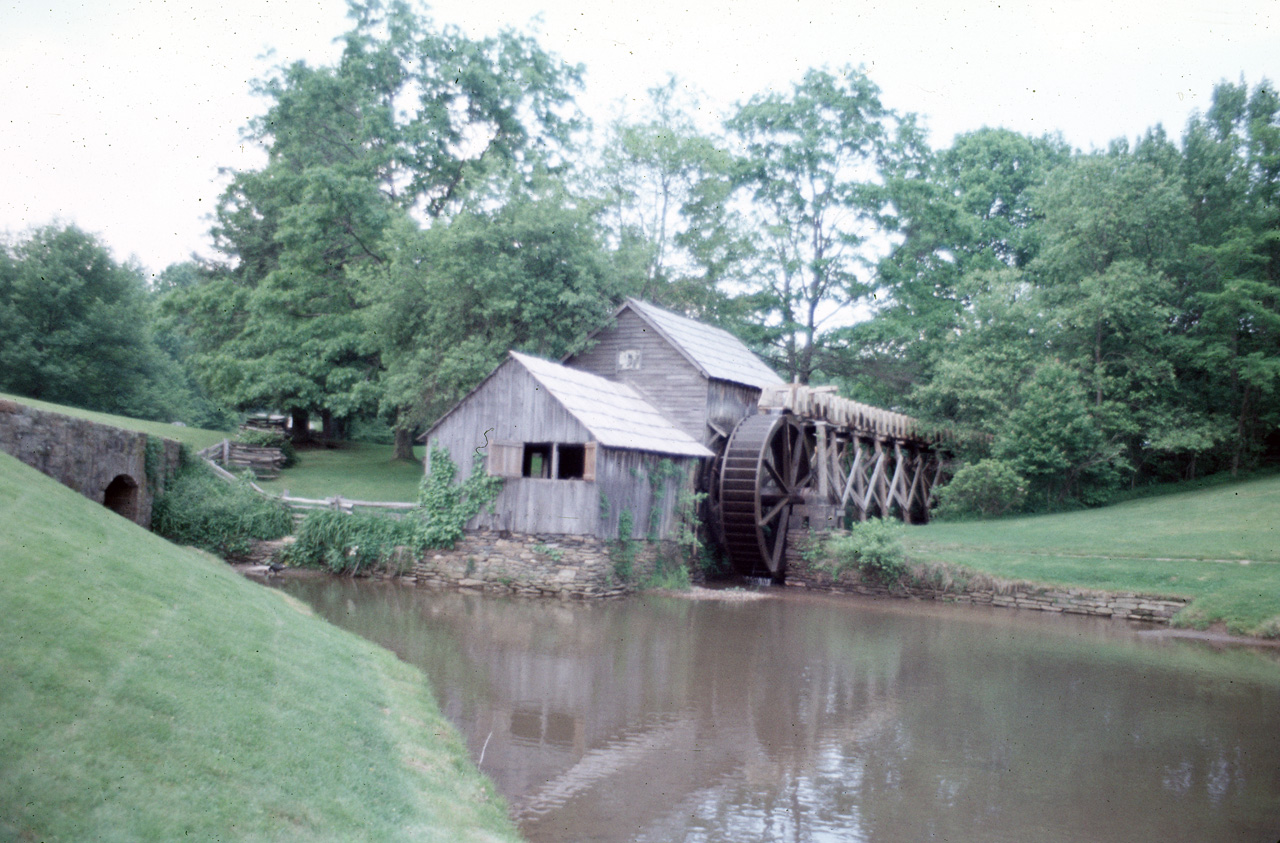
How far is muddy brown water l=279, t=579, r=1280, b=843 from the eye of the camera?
21.7 ft

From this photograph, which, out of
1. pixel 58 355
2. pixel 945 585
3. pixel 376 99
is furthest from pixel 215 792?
pixel 58 355

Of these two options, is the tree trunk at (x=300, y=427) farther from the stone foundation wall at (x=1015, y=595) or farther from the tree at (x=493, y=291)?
the stone foundation wall at (x=1015, y=595)

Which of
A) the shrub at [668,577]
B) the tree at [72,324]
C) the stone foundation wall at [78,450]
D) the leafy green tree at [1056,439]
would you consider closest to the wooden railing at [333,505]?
the stone foundation wall at [78,450]

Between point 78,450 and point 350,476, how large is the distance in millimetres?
15044

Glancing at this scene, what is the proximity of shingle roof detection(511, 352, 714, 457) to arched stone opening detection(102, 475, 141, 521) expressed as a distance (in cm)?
755

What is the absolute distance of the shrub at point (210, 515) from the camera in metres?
19.5

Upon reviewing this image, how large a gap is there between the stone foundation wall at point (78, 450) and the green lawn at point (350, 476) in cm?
808

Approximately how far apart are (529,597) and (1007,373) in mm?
15651

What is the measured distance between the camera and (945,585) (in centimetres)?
1864

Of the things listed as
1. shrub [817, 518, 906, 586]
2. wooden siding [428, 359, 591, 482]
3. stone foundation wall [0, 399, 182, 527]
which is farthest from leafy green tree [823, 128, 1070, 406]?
stone foundation wall [0, 399, 182, 527]

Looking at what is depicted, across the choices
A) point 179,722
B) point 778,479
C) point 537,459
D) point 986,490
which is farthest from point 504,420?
point 179,722

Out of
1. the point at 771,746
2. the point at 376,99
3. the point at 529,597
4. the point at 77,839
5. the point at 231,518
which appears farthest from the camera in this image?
the point at 376,99

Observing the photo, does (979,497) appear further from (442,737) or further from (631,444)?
(442,737)

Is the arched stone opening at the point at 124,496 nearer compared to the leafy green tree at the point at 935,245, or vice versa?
the arched stone opening at the point at 124,496
